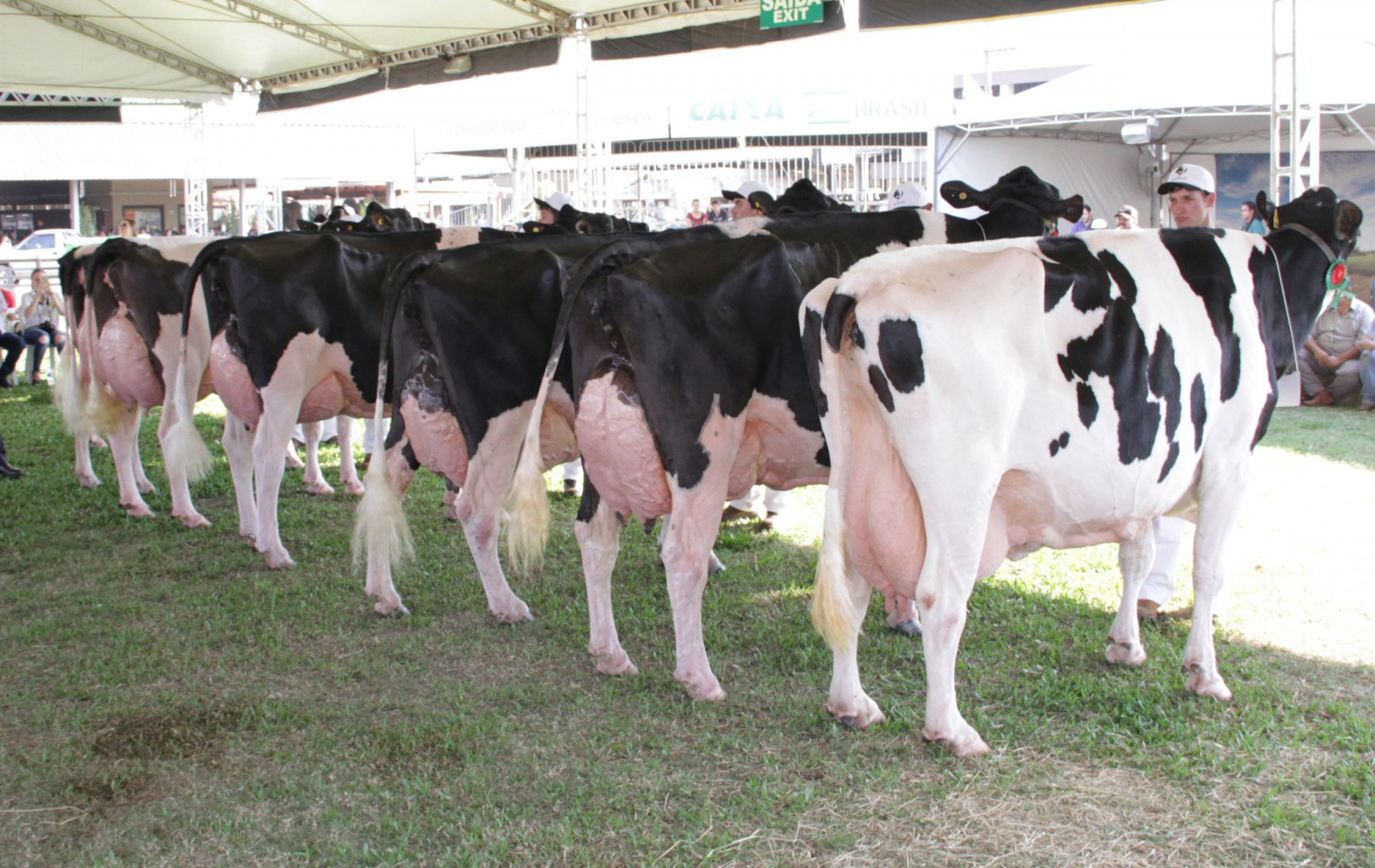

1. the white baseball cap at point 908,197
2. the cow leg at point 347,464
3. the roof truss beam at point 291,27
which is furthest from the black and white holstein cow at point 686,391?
the roof truss beam at point 291,27

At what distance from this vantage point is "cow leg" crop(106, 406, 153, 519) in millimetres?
8141

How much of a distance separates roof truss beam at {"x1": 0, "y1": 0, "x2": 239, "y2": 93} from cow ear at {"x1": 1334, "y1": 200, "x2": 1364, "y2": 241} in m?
12.5

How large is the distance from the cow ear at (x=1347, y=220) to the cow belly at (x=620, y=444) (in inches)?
117

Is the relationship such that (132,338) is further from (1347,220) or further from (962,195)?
(1347,220)

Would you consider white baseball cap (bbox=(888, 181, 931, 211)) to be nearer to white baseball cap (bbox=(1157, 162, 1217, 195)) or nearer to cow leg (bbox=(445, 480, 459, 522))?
white baseball cap (bbox=(1157, 162, 1217, 195))

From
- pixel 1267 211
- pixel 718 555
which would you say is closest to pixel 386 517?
pixel 718 555

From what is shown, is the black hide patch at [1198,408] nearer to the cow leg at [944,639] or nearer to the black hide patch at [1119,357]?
the black hide patch at [1119,357]

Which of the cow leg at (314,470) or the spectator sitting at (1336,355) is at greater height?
the spectator sitting at (1336,355)

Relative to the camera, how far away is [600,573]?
16.7 ft

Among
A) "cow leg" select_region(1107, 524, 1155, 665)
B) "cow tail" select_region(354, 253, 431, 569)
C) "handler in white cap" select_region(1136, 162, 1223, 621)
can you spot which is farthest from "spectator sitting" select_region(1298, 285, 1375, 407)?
"cow tail" select_region(354, 253, 431, 569)

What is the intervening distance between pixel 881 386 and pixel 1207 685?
6.19 ft

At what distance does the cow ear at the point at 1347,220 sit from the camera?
473 centimetres

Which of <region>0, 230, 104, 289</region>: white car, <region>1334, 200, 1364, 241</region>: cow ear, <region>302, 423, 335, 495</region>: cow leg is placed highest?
<region>0, 230, 104, 289</region>: white car

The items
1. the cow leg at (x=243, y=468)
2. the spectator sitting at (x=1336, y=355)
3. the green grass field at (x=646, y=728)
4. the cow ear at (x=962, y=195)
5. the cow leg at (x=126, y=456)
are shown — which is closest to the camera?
the green grass field at (x=646, y=728)
